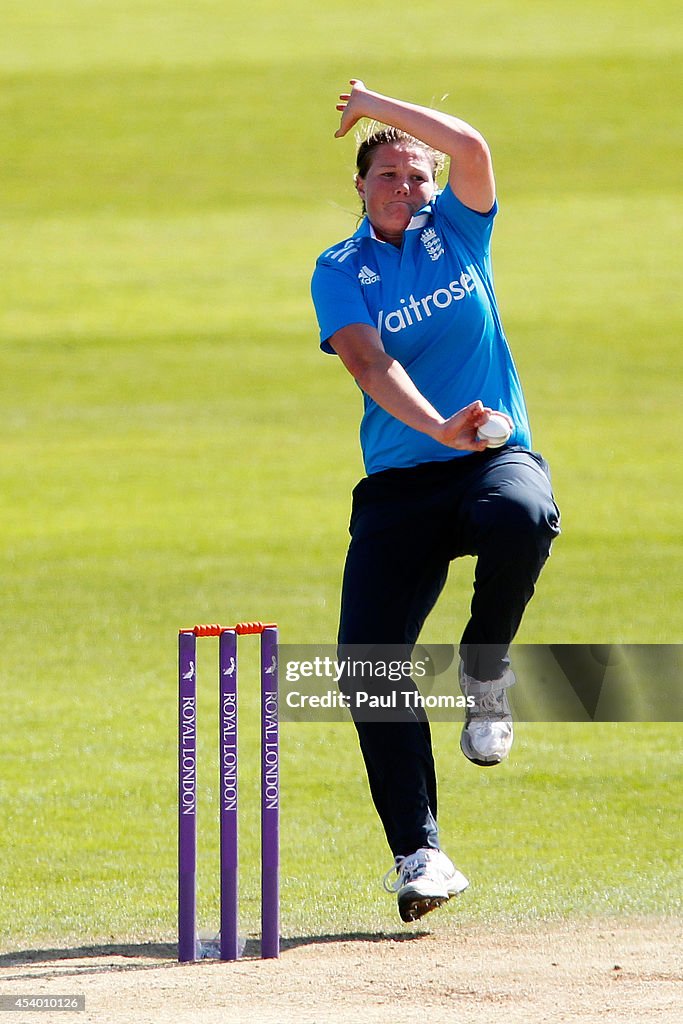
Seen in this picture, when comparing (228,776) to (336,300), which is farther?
(336,300)

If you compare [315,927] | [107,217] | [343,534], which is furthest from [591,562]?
[107,217]

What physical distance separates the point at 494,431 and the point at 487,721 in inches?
35.1

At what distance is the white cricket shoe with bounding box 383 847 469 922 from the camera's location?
4.62 m

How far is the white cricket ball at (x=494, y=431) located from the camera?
172 inches

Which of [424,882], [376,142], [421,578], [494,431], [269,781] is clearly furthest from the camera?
[376,142]

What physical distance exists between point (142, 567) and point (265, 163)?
19.6 meters

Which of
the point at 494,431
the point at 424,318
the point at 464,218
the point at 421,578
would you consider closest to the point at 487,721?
the point at 421,578

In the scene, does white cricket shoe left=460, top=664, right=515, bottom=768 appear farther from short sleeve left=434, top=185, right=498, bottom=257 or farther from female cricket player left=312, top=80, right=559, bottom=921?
short sleeve left=434, top=185, right=498, bottom=257

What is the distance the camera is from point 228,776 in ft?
14.6

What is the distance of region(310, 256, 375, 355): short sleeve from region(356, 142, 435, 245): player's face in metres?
0.20

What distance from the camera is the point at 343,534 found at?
41.1 feet

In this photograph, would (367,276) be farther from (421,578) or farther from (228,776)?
(228,776)

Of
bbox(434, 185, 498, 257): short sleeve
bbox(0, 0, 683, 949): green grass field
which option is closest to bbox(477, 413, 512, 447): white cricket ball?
bbox(434, 185, 498, 257): short sleeve

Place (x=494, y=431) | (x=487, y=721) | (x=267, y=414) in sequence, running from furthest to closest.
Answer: (x=267, y=414) < (x=487, y=721) < (x=494, y=431)
